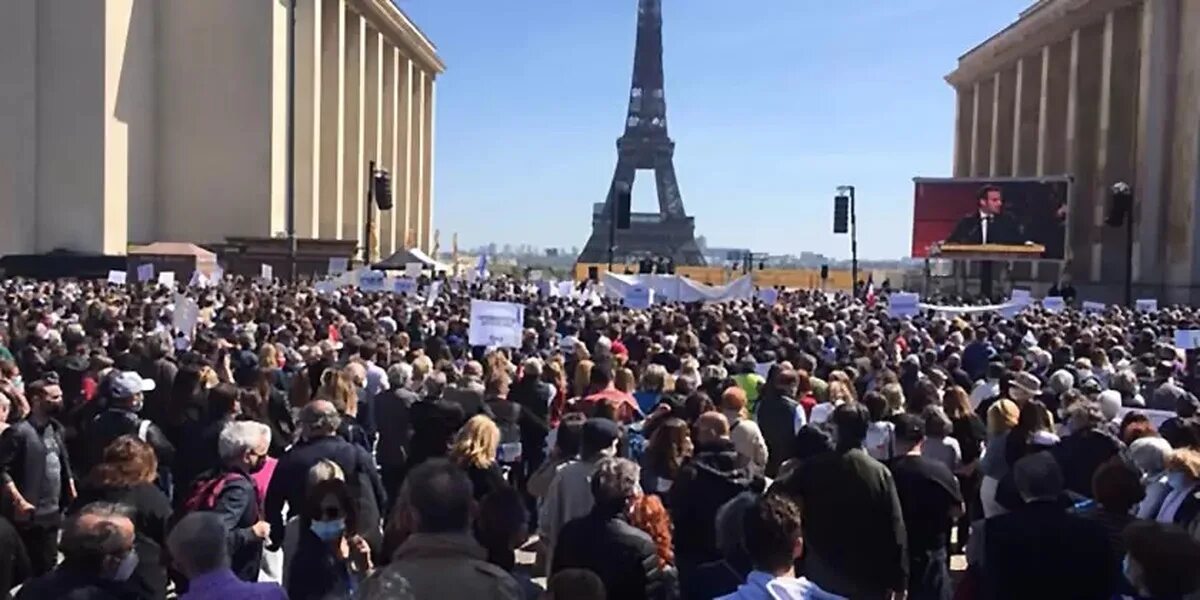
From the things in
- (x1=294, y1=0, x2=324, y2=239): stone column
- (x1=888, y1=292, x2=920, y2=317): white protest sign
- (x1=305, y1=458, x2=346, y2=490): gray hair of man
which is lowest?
(x1=305, y1=458, x2=346, y2=490): gray hair of man

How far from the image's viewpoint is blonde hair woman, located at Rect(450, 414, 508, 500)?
258 inches

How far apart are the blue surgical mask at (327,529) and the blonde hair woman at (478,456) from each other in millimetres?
1195

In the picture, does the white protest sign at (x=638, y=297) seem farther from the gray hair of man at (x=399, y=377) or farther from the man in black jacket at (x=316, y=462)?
the man in black jacket at (x=316, y=462)

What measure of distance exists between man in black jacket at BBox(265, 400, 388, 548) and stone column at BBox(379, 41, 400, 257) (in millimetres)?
61925

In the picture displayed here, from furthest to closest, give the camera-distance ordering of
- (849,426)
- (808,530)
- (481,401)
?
(481,401), (849,426), (808,530)

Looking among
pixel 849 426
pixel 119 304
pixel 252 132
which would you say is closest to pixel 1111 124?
pixel 252 132

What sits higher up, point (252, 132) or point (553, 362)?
point (252, 132)

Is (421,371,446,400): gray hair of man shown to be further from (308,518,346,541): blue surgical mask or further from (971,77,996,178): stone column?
(971,77,996,178): stone column

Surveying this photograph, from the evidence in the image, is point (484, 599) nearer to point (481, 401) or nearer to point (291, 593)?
point (291, 593)

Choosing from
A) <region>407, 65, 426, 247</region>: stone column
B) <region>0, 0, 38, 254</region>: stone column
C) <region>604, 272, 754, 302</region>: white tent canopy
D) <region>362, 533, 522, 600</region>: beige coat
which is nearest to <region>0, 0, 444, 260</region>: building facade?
<region>0, 0, 38, 254</region>: stone column

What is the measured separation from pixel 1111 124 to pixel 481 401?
45.2 meters

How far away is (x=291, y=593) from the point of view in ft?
17.5

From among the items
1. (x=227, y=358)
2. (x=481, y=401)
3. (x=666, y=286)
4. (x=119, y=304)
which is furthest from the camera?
(x=666, y=286)

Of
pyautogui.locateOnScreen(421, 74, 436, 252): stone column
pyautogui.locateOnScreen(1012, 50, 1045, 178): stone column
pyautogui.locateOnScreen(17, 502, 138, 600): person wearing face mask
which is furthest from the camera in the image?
pyautogui.locateOnScreen(421, 74, 436, 252): stone column
